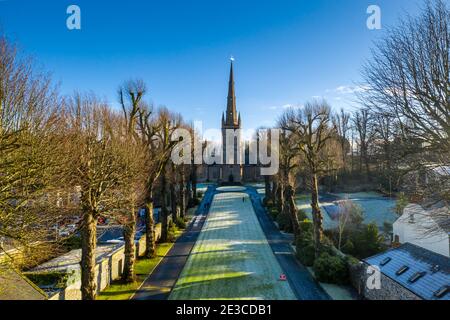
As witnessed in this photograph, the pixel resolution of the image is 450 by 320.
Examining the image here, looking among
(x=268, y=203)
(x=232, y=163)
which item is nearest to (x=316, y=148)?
(x=268, y=203)

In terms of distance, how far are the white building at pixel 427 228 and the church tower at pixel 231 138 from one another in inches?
2207

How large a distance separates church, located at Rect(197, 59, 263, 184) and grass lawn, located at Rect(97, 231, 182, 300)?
5233cm

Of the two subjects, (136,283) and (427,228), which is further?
(136,283)

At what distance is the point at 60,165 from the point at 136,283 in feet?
33.8

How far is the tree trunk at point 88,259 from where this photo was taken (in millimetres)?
12961

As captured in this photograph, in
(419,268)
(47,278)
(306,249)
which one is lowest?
(306,249)

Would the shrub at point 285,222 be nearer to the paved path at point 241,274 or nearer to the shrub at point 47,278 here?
the paved path at point 241,274

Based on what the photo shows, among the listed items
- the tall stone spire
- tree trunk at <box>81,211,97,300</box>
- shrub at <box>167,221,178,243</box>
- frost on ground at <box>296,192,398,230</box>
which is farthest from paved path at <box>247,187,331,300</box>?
the tall stone spire

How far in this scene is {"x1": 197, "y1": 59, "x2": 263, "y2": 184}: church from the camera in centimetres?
7800

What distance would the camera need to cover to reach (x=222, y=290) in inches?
627

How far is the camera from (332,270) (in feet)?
54.7

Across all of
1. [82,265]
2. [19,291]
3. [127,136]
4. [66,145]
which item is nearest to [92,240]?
[82,265]

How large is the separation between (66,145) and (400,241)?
73.3 ft

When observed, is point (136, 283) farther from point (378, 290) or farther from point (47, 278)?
A: point (378, 290)
